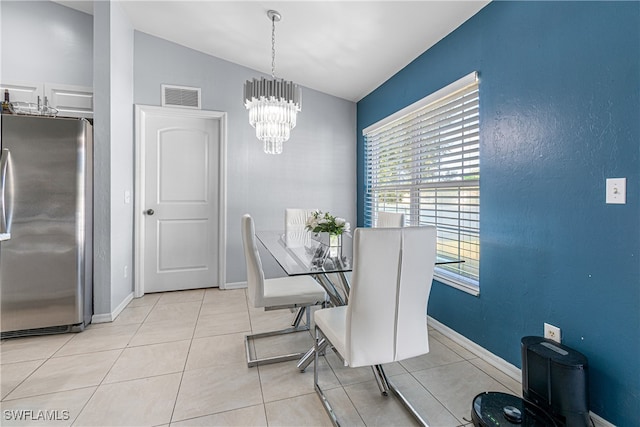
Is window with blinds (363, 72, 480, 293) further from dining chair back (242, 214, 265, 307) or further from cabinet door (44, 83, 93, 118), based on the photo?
cabinet door (44, 83, 93, 118)

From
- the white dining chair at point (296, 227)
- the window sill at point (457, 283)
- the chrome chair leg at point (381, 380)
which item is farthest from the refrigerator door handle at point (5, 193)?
the window sill at point (457, 283)

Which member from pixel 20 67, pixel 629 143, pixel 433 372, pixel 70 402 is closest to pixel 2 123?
pixel 20 67

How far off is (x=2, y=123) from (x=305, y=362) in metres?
2.82

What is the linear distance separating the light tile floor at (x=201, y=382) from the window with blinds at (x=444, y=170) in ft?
2.43

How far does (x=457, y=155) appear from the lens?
2.38 meters

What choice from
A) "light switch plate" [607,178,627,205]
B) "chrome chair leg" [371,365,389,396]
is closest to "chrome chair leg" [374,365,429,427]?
"chrome chair leg" [371,365,389,396]

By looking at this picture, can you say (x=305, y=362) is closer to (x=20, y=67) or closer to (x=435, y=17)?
(x=435, y=17)

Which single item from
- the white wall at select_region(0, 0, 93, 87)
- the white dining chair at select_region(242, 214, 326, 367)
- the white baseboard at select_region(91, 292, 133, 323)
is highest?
the white wall at select_region(0, 0, 93, 87)

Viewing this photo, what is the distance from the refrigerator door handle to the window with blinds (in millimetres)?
3170

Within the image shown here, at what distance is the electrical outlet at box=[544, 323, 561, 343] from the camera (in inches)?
64.5

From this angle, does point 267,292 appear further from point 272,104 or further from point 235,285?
point 235,285

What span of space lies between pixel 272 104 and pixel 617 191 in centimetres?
225

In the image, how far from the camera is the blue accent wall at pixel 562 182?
1.36 meters

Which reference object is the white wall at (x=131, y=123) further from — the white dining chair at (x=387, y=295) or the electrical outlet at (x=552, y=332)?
the electrical outlet at (x=552, y=332)
